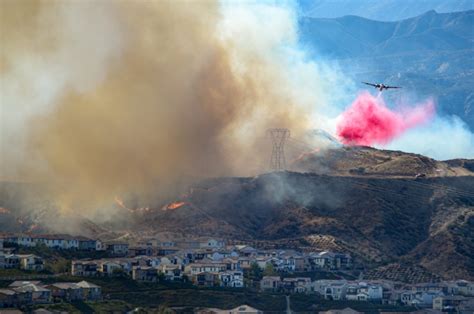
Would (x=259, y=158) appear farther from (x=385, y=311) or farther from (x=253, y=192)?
(x=385, y=311)

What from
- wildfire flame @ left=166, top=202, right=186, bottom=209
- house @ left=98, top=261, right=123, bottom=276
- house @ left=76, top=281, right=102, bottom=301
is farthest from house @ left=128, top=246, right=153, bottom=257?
house @ left=76, top=281, right=102, bottom=301

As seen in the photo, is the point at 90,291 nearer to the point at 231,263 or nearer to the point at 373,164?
the point at 231,263

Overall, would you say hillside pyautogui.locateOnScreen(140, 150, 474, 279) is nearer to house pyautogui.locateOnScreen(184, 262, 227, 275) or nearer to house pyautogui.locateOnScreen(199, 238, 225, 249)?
house pyautogui.locateOnScreen(199, 238, 225, 249)

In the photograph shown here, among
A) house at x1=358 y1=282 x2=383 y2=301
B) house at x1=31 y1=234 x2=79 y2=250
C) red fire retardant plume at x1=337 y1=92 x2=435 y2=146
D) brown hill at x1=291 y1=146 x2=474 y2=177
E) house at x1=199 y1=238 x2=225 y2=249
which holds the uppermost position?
red fire retardant plume at x1=337 y1=92 x2=435 y2=146

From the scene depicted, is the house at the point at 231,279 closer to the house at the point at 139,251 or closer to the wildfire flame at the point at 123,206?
the house at the point at 139,251

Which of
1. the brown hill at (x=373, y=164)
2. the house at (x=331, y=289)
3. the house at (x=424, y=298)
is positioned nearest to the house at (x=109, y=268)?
the house at (x=331, y=289)

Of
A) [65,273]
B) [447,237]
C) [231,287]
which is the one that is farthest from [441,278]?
[65,273]
